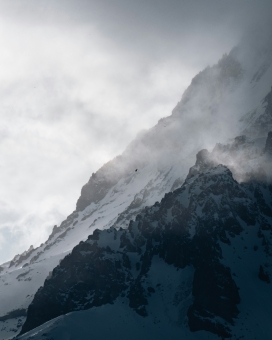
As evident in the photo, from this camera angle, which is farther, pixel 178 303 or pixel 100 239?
pixel 100 239

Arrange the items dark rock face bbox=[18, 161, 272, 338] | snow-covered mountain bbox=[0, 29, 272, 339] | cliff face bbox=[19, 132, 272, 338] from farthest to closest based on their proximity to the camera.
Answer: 1. dark rock face bbox=[18, 161, 272, 338]
2. cliff face bbox=[19, 132, 272, 338]
3. snow-covered mountain bbox=[0, 29, 272, 339]

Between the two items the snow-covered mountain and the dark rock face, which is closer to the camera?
the snow-covered mountain

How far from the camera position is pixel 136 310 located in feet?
512

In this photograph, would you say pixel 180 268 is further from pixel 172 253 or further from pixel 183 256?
pixel 172 253

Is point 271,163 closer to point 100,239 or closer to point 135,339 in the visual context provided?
point 100,239

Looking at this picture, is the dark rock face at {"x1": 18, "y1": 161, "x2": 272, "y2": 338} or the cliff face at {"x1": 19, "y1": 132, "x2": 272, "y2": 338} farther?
the dark rock face at {"x1": 18, "y1": 161, "x2": 272, "y2": 338}

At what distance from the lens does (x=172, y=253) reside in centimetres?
17425

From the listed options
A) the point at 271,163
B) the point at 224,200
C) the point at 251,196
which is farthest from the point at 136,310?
the point at 271,163

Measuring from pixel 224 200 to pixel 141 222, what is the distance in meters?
39.5

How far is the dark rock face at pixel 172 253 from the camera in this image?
153250 millimetres

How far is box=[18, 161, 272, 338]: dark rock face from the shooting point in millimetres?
153250

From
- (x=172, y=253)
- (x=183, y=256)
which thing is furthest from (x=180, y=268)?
(x=172, y=253)

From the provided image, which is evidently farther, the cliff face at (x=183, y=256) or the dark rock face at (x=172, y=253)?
the dark rock face at (x=172, y=253)

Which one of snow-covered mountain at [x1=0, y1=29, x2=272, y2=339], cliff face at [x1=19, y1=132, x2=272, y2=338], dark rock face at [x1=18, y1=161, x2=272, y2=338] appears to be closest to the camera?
snow-covered mountain at [x1=0, y1=29, x2=272, y2=339]
